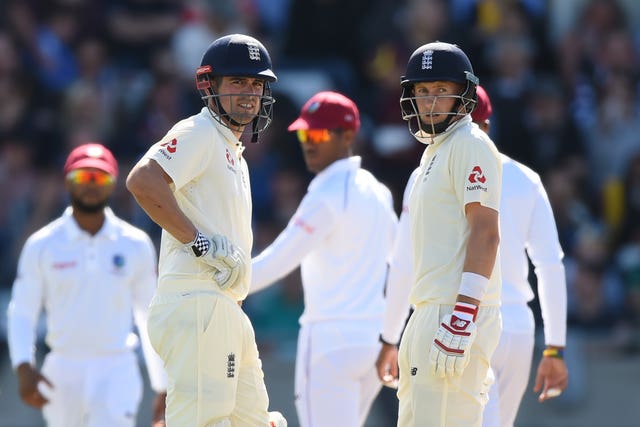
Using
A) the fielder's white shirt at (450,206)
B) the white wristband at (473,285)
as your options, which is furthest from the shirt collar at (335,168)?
the white wristband at (473,285)

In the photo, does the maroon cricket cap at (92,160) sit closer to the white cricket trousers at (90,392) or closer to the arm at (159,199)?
the white cricket trousers at (90,392)

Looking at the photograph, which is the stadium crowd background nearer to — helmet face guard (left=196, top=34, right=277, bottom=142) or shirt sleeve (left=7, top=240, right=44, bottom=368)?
shirt sleeve (left=7, top=240, right=44, bottom=368)

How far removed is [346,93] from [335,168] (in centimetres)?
553

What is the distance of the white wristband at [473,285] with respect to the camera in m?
5.89

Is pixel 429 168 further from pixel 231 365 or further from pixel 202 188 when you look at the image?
pixel 231 365

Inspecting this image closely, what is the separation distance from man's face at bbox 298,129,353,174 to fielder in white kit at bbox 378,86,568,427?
104 centimetres

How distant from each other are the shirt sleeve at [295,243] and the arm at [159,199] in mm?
1828

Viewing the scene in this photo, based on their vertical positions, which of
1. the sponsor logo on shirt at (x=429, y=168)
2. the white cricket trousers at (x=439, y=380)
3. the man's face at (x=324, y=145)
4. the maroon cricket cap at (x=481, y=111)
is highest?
the maroon cricket cap at (x=481, y=111)

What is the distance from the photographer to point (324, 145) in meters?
8.15

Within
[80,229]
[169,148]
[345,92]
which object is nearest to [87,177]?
[80,229]

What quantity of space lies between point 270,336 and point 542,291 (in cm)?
484

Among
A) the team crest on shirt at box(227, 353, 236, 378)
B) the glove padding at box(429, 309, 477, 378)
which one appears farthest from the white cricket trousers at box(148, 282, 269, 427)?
the glove padding at box(429, 309, 477, 378)

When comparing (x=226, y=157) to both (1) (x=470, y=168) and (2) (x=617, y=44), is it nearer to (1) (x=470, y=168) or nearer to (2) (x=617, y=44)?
(1) (x=470, y=168)

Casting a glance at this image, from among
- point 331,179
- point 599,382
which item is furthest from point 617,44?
point 331,179
